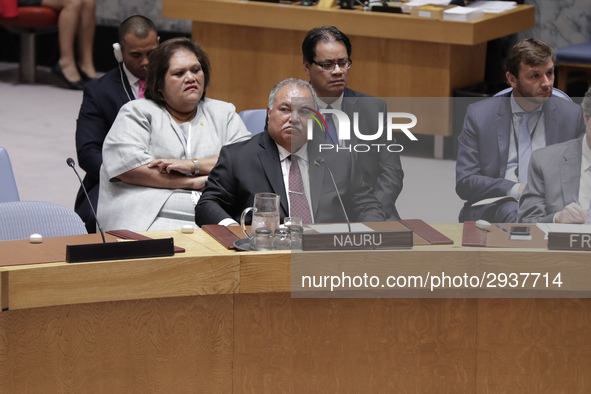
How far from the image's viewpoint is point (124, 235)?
2.62m

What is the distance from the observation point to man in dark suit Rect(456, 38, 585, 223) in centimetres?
258

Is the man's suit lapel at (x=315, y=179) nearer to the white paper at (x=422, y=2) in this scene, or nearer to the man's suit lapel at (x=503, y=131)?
the man's suit lapel at (x=503, y=131)

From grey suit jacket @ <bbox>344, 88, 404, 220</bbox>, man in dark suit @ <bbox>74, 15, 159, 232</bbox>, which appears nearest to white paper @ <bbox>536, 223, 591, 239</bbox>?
grey suit jacket @ <bbox>344, 88, 404, 220</bbox>

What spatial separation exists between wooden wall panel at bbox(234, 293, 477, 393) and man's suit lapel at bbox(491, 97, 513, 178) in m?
0.39

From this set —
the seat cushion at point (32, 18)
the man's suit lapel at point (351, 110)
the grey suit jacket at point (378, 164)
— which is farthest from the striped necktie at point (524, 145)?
the seat cushion at point (32, 18)

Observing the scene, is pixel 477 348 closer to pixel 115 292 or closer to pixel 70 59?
pixel 115 292

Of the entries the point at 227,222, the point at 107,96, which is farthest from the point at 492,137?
the point at 107,96

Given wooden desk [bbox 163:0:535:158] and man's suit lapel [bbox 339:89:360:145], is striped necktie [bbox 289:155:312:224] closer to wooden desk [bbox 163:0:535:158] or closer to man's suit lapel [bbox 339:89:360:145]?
man's suit lapel [bbox 339:89:360:145]

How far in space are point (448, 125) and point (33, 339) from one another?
46.5 inches

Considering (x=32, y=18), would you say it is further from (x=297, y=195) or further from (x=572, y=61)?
(x=297, y=195)

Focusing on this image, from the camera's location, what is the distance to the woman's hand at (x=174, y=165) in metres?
3.65

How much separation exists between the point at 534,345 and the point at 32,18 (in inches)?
273

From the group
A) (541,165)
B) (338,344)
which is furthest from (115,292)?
(541,165)

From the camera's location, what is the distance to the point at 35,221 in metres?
3.11
